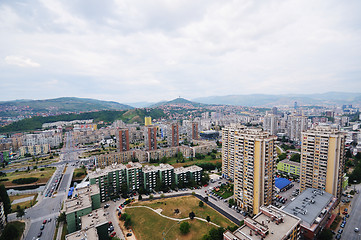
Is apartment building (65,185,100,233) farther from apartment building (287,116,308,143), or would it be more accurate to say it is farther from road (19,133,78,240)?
apartment building (287,116,308,143)

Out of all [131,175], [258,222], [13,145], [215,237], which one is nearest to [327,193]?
[258,222]

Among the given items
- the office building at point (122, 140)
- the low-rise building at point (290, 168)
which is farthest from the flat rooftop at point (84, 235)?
the low-rise building at point (290, 168)

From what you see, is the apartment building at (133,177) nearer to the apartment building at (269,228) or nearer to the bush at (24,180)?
the apartment building at (269,228)

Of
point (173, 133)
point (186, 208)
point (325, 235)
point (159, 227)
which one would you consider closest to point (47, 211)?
point (159, 227)

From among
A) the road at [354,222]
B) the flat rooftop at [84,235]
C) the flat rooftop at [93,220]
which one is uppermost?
the flat rooftop at [84,235]

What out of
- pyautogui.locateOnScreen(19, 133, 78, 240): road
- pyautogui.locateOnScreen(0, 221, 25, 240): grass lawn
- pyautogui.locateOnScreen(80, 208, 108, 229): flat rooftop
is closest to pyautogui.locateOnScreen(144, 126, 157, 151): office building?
pyautogui.locateOnScreen(19, 133, 78, 240): road

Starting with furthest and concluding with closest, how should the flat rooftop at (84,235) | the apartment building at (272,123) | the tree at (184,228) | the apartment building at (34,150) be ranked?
1. the apartment building at (272,123)
2. the apartment building at (34,150)
3. the tree at (184,228)
4. the flat rooftop at (84,235)

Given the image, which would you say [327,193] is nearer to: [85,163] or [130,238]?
[130,238]
